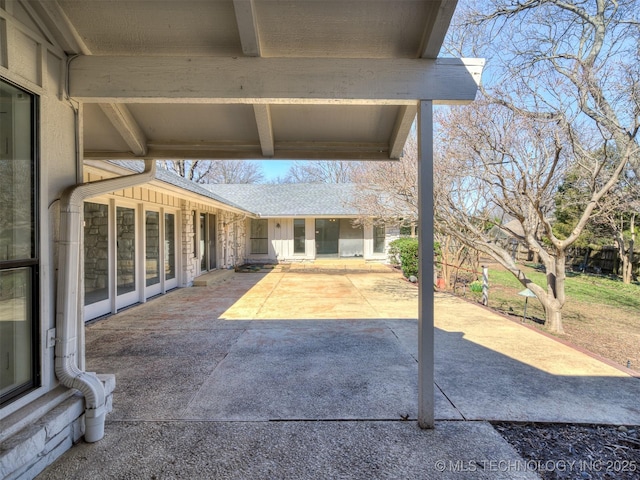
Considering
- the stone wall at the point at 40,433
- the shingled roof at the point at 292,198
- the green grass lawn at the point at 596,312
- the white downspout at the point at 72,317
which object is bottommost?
the green grass lawn at the point at 596,312

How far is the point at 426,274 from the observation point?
2752mm

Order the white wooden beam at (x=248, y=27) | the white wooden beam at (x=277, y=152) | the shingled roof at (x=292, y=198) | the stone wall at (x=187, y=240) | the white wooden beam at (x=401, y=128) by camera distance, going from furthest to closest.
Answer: the shingled roof at (x=292, y=198) → the stone wall at (x=187, y=240) → the white wooden beam at (x=277, y=152) → the white wooden beam at (x=401, y=128) → the white wooden beam at (x=248, y=27)

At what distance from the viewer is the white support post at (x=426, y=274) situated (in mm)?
2766

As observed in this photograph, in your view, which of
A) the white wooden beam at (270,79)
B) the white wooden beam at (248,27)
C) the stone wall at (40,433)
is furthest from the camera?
the white wooden beam at (270,79)

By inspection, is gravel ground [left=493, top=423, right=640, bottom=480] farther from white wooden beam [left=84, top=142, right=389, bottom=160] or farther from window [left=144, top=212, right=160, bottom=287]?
window [left=144, top=212, right=160, bottom=287]

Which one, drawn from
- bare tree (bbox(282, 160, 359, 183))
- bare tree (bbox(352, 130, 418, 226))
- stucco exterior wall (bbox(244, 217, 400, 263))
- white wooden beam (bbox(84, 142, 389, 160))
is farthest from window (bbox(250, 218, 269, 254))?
white wooden beam (bbox(84, 142, 389, 160))

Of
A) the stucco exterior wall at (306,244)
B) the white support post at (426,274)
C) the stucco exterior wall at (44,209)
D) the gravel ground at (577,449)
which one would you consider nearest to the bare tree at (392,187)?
the white support post at (426,274)

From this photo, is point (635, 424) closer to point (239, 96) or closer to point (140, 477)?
point (140, 477)

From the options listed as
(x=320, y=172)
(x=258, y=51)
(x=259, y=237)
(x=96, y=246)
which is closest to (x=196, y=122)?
(x=258, y=51)

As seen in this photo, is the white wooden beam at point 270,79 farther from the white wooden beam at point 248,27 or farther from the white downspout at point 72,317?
the white downspout at point 72,317

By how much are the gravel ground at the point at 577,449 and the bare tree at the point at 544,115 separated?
14.4 feet

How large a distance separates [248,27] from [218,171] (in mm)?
32182

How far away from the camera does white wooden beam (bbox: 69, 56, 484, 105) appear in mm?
2678

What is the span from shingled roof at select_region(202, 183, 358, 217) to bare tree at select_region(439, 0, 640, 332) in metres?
8.95
